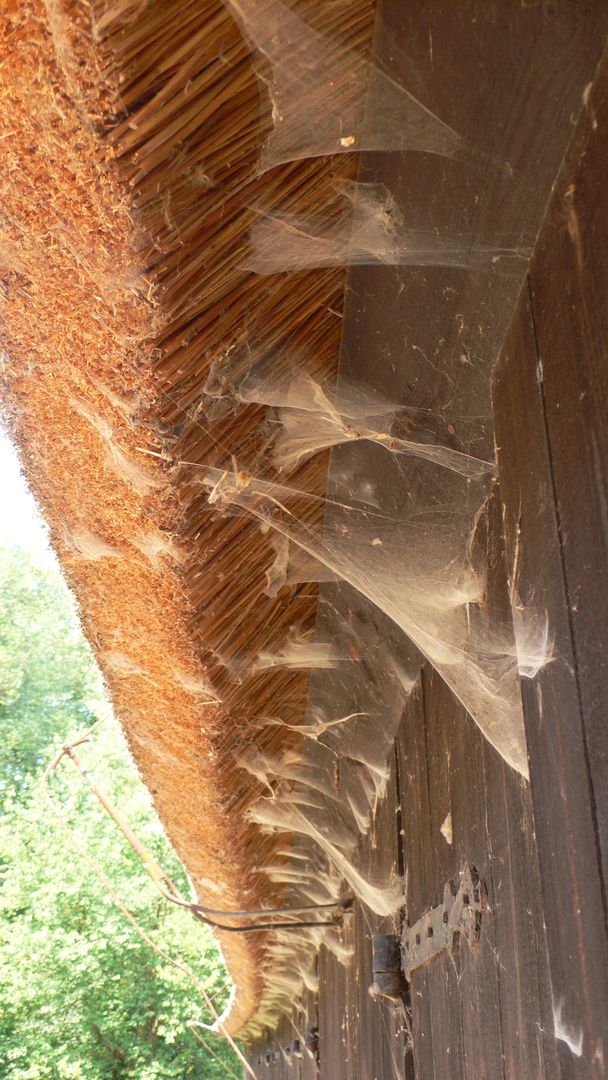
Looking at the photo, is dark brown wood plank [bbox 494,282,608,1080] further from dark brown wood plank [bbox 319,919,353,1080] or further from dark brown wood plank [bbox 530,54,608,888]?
dark brown wood plank [bbox 319,919,353,1080]

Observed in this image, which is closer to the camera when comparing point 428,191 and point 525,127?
point 525,127

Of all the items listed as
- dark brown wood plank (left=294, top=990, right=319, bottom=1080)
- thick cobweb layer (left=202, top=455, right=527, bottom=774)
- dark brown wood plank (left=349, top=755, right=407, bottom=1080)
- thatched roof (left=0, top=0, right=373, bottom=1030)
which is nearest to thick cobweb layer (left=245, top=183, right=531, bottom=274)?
thatched roof (left=0, top=0, right=373, bottom=1030)

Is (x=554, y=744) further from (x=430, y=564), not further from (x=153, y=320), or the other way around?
(x=153, y=320)

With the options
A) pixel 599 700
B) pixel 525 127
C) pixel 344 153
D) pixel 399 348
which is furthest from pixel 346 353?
pixel 599 700

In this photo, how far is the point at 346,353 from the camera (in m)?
1.69

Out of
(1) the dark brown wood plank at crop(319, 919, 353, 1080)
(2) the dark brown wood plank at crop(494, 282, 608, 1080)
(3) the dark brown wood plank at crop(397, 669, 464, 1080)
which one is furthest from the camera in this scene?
(1) the dark brown wood plank at crop(319, 919, 353, 1080)

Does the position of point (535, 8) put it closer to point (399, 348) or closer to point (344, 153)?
point (344, 153)

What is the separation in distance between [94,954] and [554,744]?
13.8 meters

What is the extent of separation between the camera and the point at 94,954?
1248 centimetres

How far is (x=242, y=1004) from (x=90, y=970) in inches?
291

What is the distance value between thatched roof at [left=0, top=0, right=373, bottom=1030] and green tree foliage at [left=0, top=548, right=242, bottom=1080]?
9.65m

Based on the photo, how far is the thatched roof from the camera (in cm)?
99

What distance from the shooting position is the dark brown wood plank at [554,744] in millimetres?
674

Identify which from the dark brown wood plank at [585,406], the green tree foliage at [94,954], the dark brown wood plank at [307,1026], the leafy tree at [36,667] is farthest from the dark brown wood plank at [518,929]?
the leafy tree at [36,667]
